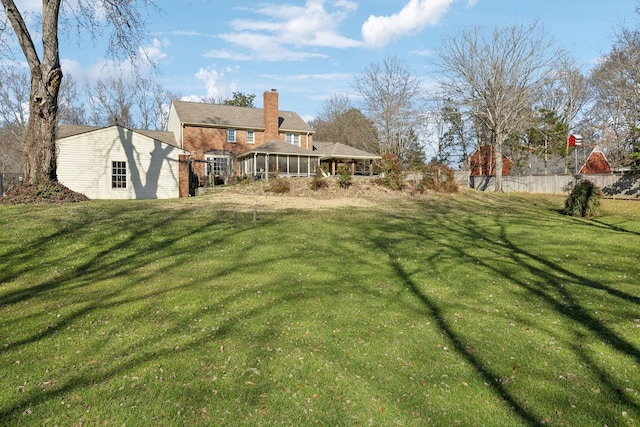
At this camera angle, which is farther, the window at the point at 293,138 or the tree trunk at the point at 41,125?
the window at the point at 293,138

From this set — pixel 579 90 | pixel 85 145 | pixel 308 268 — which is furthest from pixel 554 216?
pixel 579 90

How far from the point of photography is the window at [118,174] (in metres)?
21.8

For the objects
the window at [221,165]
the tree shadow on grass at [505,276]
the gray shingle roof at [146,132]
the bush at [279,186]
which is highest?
the gray shingle roof at [146,132]

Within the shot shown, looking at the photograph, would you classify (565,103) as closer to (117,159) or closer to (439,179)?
(439,179)

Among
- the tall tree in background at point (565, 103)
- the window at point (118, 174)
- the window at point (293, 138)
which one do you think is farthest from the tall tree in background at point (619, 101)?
the window at point (118, 174)

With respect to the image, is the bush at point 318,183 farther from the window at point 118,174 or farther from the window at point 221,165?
the window at point 221,165

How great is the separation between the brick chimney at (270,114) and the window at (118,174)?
46.1ft

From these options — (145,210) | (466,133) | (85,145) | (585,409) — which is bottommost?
(585,409)

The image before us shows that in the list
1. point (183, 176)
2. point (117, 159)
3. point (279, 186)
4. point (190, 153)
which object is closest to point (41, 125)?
point (117, 159)

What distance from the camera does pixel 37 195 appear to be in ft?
48.9

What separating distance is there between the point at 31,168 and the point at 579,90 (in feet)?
159

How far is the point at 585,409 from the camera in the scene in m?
3.36

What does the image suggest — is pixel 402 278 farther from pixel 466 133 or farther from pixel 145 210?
pixel 466 133

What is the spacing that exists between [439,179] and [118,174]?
20411mm
